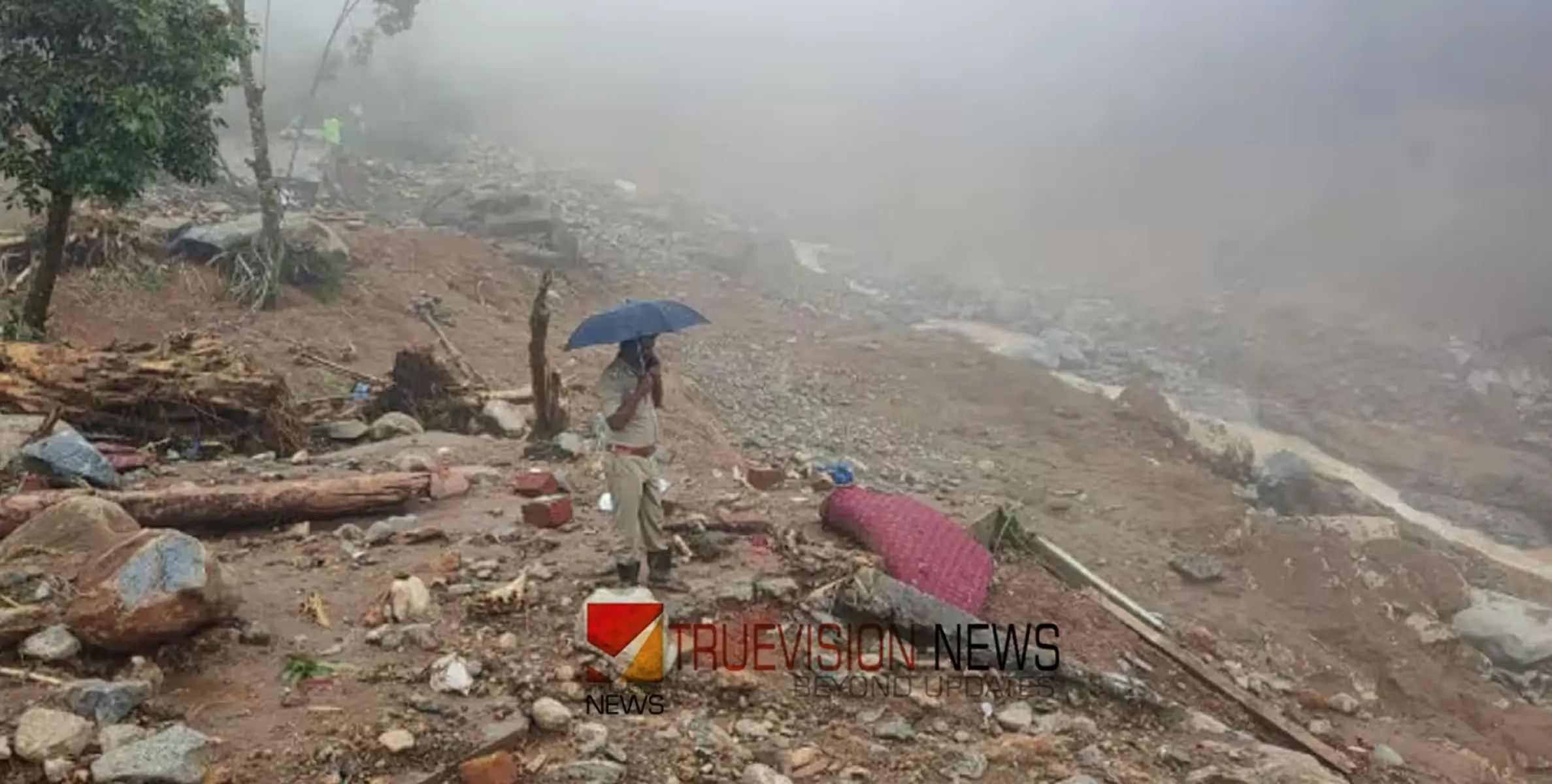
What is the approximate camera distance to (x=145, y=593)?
359 cm

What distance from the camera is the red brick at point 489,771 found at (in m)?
3.28

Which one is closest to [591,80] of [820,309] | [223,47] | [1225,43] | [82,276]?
[1225,43]

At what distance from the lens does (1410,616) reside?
8227 mm

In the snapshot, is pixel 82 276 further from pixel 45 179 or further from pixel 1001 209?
pixel 1001 209

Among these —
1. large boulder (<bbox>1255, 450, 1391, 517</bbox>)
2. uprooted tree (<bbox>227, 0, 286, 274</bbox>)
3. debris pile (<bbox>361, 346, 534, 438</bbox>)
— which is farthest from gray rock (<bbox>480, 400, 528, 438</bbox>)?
large boulder (<bbox>1255, 450, 1391, 517</bbox>)

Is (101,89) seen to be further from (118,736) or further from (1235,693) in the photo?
(1235,693)

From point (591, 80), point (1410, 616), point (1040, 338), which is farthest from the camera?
point (591, 80)

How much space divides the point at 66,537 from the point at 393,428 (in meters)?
3.25

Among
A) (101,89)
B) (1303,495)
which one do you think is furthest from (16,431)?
(1303,495)

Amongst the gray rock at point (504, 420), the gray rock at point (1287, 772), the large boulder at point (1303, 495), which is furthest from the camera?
the large boulder at point (1303, 495)

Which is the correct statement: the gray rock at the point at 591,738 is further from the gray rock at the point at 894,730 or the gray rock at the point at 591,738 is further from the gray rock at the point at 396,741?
the gray rock at the point at 894,730

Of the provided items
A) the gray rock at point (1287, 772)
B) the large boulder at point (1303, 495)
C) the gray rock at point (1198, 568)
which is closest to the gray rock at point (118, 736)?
the gray rock at point (1287, 772)

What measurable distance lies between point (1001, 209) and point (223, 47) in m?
20.7

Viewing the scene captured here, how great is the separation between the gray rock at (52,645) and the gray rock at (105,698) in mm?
167
